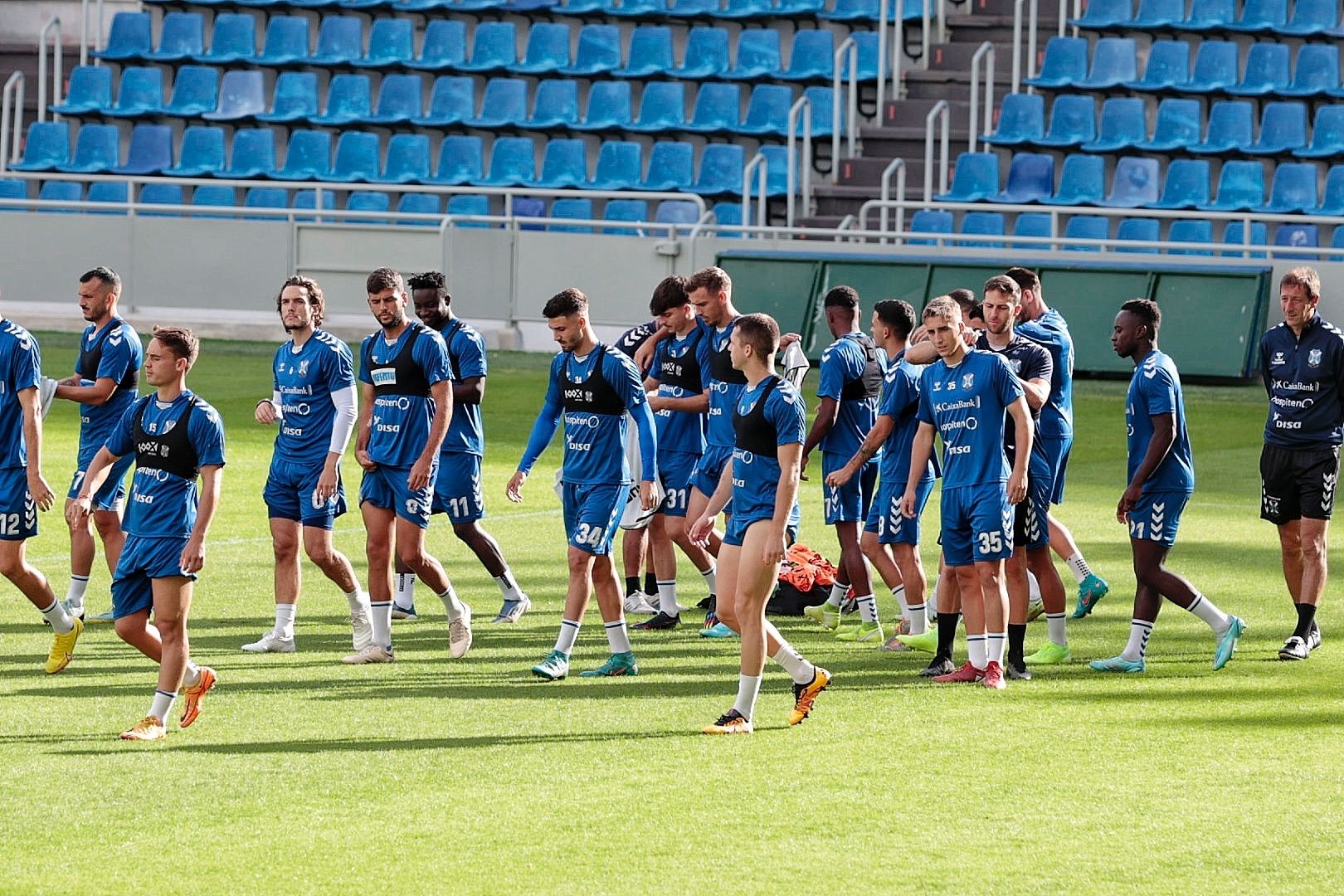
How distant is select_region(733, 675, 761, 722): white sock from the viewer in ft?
28.4

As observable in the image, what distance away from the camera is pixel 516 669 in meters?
10.3

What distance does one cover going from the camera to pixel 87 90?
31719 mm

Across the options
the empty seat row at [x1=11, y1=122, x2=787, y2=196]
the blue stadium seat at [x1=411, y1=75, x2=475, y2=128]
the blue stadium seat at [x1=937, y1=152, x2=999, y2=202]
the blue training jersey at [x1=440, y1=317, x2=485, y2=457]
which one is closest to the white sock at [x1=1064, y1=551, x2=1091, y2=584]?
the blue training jersey at [x1=440, y1=317, x2=485, y2=457]

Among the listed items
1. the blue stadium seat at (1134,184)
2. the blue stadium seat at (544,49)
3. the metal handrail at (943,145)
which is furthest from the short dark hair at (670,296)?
the blue stadium seat at (544,49)

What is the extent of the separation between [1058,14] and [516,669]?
2265cm

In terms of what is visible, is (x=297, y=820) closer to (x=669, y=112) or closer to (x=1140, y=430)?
(x=1140, y=430)

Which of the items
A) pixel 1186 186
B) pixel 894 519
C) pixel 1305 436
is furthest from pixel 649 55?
pixel 1305 436

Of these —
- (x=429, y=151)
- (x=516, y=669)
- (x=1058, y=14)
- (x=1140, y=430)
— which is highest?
(x=1058, y=14)

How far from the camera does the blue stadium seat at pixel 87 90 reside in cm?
3145

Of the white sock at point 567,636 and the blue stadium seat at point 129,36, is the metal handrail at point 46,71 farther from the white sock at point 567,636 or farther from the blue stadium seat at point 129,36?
the white sock at point 567,636

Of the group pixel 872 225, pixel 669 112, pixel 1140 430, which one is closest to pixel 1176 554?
pixel 1140 430

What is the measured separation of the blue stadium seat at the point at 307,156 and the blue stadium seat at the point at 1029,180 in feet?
33.7

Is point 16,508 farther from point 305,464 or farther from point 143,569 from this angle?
point 143,569

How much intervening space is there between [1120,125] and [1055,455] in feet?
58.8
